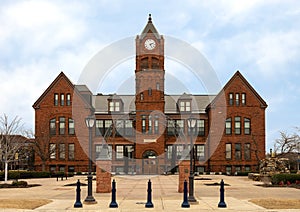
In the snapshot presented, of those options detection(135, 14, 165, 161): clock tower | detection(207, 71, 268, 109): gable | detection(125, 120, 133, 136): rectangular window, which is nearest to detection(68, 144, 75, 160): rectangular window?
detection(125, 120, 133, 136): rectangular window

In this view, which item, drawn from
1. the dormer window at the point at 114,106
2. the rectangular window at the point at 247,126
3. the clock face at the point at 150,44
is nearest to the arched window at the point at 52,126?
the dormer window at the point at 114,106

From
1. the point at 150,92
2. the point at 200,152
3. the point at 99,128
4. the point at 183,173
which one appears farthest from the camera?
the point at 99,128

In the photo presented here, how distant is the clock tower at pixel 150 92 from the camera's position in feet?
207

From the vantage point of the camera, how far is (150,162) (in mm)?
64312

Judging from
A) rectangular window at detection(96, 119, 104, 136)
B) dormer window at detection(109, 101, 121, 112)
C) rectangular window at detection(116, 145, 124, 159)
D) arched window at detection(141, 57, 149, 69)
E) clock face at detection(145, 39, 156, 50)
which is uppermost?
clock face at detection(145, 39, 156, 50)

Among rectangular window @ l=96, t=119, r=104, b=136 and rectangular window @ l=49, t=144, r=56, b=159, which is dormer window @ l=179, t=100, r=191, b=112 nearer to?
rectangular window @ l=96, t=119, r=104, b=136

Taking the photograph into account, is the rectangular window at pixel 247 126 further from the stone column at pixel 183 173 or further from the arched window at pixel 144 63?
the stone column at pixel 183 173

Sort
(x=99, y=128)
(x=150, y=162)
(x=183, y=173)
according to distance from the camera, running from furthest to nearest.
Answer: (x=99, y=128)
(x=150, y=162)
(x=183, y=173)

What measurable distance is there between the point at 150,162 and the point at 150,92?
9.36 m

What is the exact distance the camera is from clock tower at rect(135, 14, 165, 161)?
63125mm

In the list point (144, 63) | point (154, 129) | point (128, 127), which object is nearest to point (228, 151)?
point (154, 129)

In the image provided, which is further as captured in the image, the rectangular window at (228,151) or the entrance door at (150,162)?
the rectangular window at (228,151)

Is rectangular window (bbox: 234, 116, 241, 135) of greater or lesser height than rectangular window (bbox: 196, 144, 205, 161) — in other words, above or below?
above

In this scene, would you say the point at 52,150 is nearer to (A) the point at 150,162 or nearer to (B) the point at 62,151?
(B) the point at 62,151
